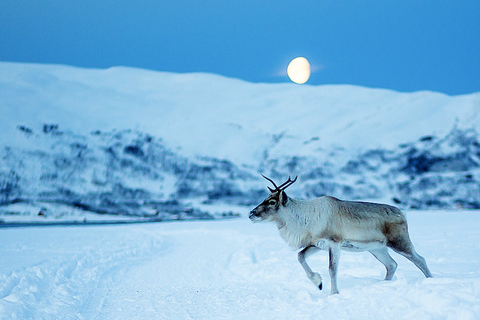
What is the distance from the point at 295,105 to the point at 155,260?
3540 inches

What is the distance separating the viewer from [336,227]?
781cm

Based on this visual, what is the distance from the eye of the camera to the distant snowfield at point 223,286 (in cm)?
580

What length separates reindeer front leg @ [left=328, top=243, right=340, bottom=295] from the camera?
7.28 m

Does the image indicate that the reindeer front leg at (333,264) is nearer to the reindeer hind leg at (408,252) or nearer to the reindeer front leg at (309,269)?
the reindeer front leg at (309,269)

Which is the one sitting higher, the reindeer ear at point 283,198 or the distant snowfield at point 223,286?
the reindeer ear at point 283,198

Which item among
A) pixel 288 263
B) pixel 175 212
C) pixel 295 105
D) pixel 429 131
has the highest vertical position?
pixel 295 105

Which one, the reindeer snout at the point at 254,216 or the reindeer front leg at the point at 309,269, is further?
the reindeer snout at the point at 254,216

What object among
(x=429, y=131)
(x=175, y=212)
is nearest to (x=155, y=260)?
(x=175, y=212)

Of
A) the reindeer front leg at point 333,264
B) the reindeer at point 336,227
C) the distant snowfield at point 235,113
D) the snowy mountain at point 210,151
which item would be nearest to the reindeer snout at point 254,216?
the reindeer at point 336,227

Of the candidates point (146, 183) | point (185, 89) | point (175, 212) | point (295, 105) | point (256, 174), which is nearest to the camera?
point (175, 212)

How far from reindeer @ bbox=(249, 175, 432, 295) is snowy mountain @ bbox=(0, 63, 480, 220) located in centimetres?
4707

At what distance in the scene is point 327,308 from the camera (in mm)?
6250

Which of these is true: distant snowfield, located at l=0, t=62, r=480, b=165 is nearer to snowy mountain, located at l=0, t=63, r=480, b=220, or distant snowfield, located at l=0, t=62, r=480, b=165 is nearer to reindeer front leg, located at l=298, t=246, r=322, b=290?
snowy mountain, located at l=0, t=63, r=480, b=220

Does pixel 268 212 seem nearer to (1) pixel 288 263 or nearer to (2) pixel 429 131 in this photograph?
(1) pixel 288 263
